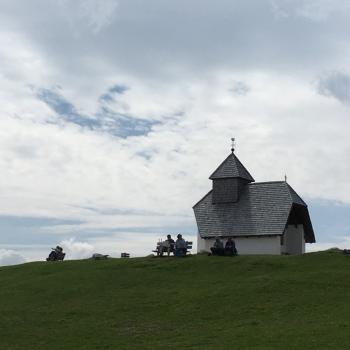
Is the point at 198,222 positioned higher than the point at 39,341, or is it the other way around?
the point at 198,222

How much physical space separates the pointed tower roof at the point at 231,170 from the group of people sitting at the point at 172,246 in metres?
12.1

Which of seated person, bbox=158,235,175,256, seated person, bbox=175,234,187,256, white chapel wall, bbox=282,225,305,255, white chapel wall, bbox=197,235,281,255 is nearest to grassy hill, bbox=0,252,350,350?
seated person, bbox=175,234,187,256

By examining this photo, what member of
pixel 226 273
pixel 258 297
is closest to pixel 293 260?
pixel 226 273

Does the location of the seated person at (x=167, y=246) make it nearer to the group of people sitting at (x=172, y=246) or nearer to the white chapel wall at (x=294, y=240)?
the group of people sitting at (x=172, y=246)

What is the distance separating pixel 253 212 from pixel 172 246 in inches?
390

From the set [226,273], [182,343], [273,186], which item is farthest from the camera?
[273,186]

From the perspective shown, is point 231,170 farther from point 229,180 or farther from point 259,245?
point 259,245

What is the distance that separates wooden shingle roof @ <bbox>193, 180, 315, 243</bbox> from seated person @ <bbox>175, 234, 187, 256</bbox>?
8518 mm

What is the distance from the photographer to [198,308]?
110ft

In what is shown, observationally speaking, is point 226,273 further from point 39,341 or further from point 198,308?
point 39,341

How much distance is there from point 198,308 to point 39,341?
27.5 feet

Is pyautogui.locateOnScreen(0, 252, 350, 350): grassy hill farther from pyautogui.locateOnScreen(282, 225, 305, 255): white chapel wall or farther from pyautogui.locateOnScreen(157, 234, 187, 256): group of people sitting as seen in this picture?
pyautogui.locateOnScreen(282, 225, 305, 255): white chapel wall

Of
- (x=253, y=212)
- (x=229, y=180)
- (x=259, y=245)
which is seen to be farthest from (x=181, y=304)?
(x=229, y=180)

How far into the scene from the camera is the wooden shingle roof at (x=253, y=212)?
189 feet
